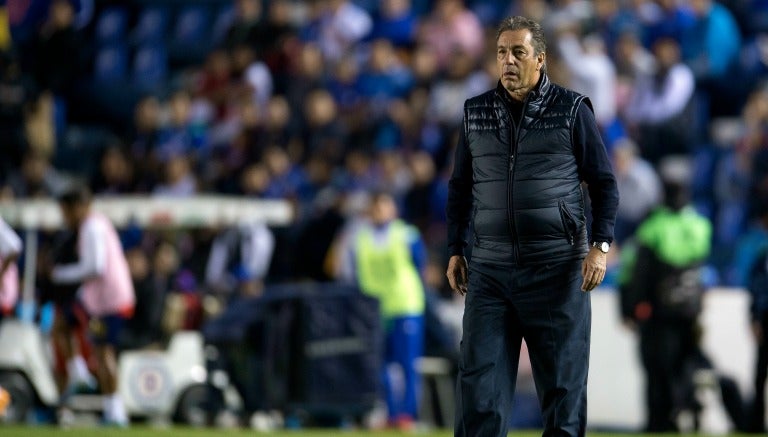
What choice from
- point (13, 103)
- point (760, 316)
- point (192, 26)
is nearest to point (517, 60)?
point (760, 316)

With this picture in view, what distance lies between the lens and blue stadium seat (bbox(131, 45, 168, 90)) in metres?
22.8

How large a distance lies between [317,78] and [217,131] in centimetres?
173

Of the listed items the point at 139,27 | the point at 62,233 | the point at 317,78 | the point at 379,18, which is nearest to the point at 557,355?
the point at 62,233

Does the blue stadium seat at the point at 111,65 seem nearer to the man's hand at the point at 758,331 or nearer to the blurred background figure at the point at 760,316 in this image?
the blurred background figure at the point at 760,316

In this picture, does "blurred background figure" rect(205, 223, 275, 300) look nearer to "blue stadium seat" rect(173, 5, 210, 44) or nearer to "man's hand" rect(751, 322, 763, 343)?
"man's hand" rect(751, 322, 763, 343)

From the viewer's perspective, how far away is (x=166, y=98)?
22.5 meters

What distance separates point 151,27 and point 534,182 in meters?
17.8

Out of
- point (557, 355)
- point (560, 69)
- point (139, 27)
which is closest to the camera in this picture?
point (557, 355)

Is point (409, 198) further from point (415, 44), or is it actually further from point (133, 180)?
point (133, 180)

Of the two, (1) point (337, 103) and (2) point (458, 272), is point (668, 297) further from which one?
(1) point (337, 103)

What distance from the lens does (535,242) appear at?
700cm

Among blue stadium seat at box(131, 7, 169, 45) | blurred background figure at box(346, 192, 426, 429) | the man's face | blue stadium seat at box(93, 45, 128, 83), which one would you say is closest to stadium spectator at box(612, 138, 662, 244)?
blurred background figure at box(346, 192, 426, 429)

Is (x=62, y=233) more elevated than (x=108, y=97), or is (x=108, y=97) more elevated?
(x=108, y=97)

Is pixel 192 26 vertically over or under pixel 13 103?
over
